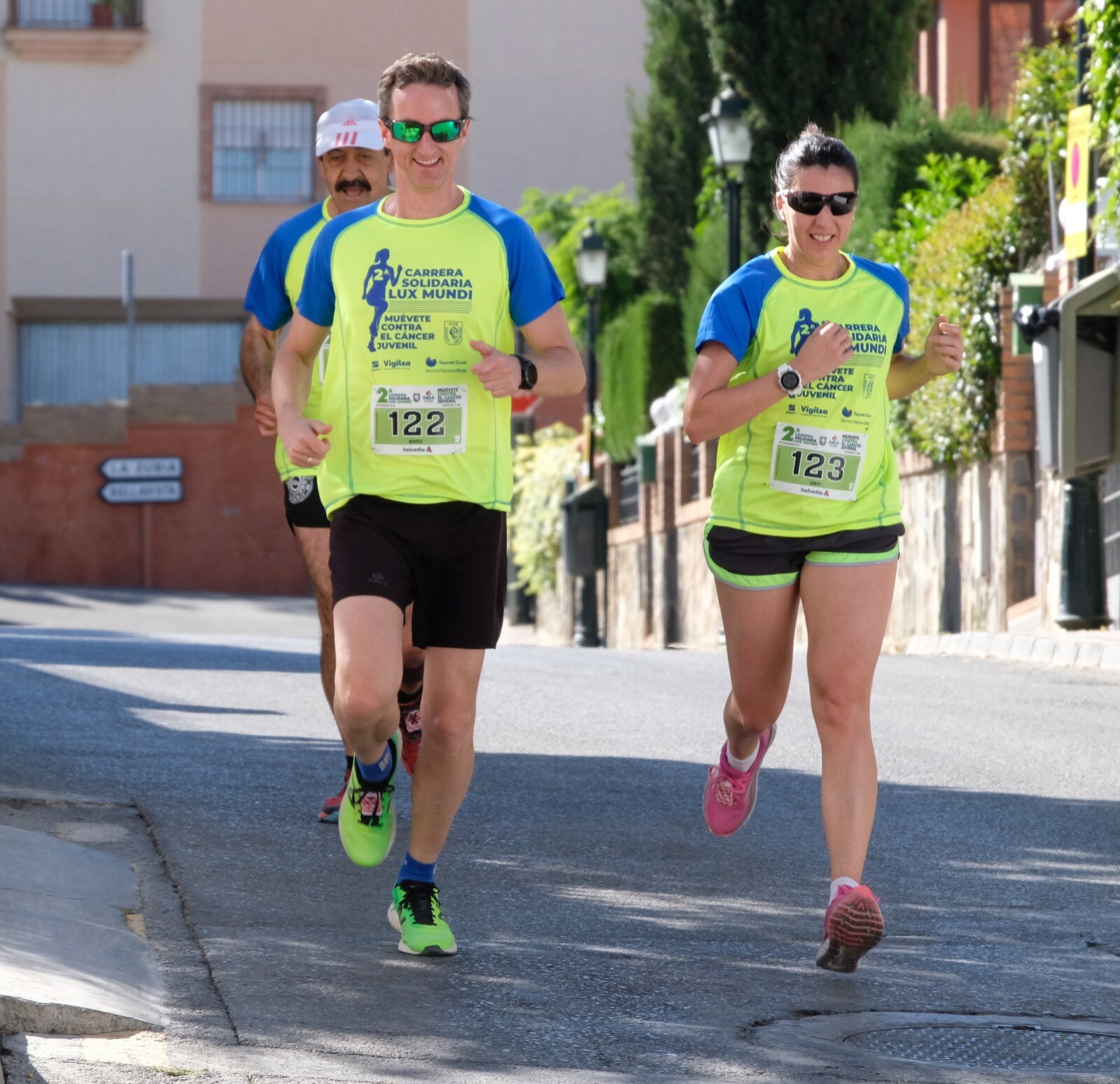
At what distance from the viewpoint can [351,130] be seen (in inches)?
258

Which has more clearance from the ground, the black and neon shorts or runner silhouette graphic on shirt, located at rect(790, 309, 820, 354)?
runner silhouette graphic on shirt, located at rect(790, 309, 820, 354)

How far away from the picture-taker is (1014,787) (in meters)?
8.05

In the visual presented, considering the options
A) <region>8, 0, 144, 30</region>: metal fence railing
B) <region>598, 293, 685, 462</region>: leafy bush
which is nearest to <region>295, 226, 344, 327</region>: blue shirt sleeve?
<region>598, 293, 685, 462</region>: leafy bush

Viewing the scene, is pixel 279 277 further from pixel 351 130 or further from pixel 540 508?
pixel 540 508

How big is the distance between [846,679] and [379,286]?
4.91 feet

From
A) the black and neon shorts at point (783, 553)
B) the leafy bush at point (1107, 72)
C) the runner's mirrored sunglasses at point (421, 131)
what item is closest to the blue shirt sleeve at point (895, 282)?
the black and neon shorts at point (783, 553)

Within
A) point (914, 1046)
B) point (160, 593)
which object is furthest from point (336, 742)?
point (160, 593)

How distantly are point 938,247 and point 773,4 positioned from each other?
8.77 metres

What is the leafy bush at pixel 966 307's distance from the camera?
17.3m

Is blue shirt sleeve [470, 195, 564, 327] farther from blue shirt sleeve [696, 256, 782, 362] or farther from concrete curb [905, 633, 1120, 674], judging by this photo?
concrete curb [905, 633, 1120, 674]

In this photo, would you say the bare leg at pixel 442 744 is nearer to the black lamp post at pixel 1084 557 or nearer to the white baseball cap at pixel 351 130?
the white baseball cap at pixel 351 130

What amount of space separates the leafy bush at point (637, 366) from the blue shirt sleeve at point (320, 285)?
23164mm

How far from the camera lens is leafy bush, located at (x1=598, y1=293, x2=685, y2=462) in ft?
93.1

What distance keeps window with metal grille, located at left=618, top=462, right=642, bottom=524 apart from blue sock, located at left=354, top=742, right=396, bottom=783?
23381 millimetres
